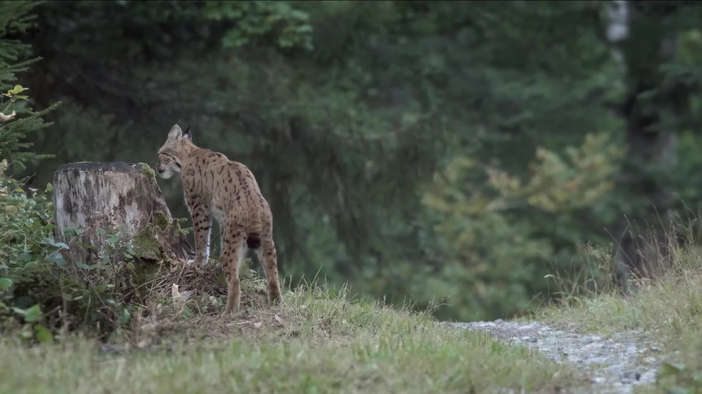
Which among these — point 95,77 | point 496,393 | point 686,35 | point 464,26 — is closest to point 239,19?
point 95,77

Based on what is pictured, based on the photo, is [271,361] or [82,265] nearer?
[271,361]

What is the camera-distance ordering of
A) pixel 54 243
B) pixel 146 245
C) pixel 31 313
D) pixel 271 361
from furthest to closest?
pixel 146 245
pixel 54 243
pixel 31 313
pixel 271 361

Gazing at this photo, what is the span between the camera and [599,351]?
307 inches

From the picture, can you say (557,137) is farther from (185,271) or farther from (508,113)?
(185,271)

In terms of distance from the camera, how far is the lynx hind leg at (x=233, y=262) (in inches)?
305

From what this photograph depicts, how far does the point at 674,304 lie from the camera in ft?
27.4

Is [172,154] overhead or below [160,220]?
overhead

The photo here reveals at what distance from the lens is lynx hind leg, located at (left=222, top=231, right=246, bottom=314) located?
7746 millimetres

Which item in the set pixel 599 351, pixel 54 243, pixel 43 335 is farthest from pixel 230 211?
pixel 599 351

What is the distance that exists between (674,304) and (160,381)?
468cm

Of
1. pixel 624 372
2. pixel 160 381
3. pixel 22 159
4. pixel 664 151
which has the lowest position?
pixel 664 151

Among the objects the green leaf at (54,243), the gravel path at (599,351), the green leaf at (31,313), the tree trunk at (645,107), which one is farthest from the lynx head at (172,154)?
the tree trunk at (645,107)

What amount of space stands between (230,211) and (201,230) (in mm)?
631

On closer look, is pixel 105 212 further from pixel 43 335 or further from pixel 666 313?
pixel 666 313
